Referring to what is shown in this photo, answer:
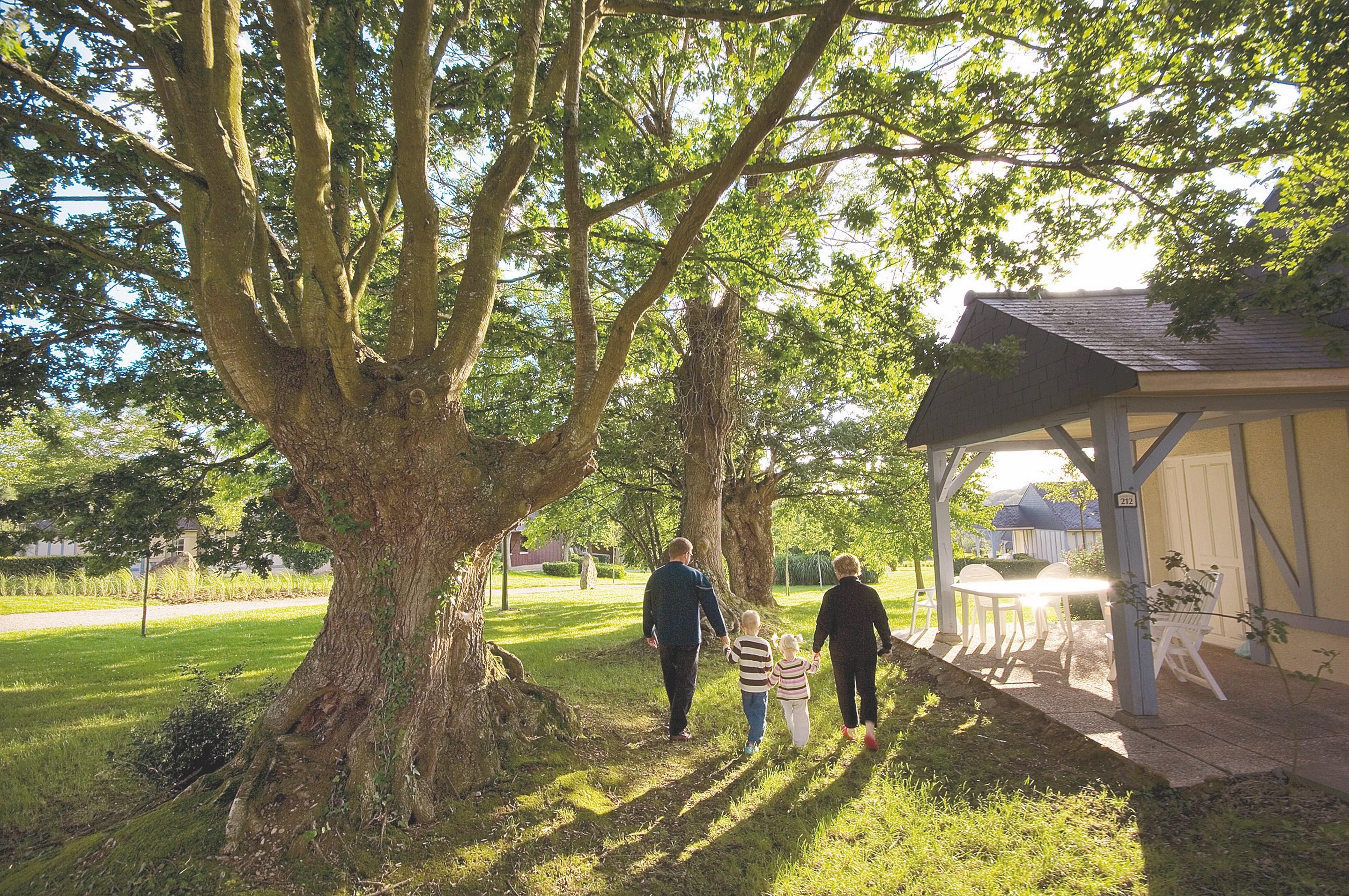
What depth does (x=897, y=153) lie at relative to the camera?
18.6 feet

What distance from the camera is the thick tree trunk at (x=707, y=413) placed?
11656mm

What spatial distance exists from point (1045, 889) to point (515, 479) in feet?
13.6

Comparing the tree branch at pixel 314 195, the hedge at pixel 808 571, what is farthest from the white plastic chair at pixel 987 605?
the hedge at pixel 808 571

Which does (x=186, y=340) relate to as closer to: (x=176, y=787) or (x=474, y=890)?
(x=176, y=787)

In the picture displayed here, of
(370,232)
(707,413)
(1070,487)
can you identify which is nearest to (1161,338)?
(707,413)

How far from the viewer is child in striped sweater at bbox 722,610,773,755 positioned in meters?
5.54

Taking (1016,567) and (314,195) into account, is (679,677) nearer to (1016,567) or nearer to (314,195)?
(314,195)

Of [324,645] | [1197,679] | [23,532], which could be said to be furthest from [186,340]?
[1197,679]

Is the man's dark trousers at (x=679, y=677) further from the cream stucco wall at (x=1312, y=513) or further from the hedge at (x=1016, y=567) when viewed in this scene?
the hedge at (x=1016, y=567)

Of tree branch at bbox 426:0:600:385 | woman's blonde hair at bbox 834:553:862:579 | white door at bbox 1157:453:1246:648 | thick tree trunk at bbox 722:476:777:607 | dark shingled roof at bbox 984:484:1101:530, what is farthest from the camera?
dark shingled roof at bbox 984:484:1101:530

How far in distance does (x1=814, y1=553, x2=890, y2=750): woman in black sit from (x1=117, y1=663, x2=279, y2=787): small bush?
15.6 ft

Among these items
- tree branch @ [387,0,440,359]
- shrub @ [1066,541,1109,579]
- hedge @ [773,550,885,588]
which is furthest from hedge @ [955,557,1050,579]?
tree branch @ [387,0,440,359]

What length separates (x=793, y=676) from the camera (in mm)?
5520

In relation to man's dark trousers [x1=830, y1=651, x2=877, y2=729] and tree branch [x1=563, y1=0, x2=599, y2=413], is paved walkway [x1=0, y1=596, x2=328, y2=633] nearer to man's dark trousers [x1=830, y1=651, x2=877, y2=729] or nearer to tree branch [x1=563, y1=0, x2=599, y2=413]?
tree branch [x1=563, y1=0, x2=599, y2=413]
